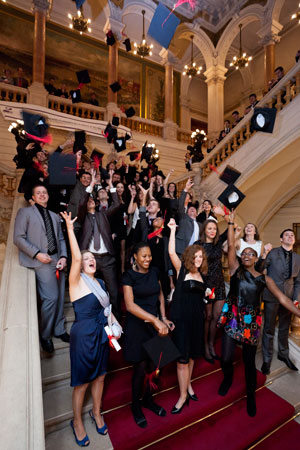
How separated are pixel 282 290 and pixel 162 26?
5.34 meters

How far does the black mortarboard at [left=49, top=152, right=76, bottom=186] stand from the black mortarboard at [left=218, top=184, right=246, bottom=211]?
206 centimetres

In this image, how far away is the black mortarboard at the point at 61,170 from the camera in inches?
119

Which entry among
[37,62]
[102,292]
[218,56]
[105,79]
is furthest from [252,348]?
[105,79]

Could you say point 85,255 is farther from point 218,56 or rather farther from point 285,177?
point 218,56

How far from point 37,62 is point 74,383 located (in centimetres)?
1078

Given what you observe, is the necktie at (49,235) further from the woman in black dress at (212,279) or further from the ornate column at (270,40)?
the ornate column at (270,40)

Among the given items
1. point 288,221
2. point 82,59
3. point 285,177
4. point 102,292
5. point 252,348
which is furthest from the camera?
point 82,59

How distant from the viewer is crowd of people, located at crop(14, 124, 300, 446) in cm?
211

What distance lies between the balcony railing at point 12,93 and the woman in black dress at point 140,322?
29.7 ft

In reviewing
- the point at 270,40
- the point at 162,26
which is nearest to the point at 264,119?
the point at 162,26

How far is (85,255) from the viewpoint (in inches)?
87.4

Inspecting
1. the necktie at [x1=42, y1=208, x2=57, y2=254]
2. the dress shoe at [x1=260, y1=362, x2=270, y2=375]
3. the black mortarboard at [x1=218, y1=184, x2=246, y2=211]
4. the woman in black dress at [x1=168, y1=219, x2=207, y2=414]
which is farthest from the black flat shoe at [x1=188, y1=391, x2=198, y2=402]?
the black mortarboard at [x1=218, y1=184, x2=246, y2=211]

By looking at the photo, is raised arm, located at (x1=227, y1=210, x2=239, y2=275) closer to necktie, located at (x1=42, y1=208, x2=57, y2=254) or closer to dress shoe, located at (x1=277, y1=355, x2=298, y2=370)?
dress shoe, located at (x1=277, y1=355, x2=298, y2=370)

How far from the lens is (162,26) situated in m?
5.05
